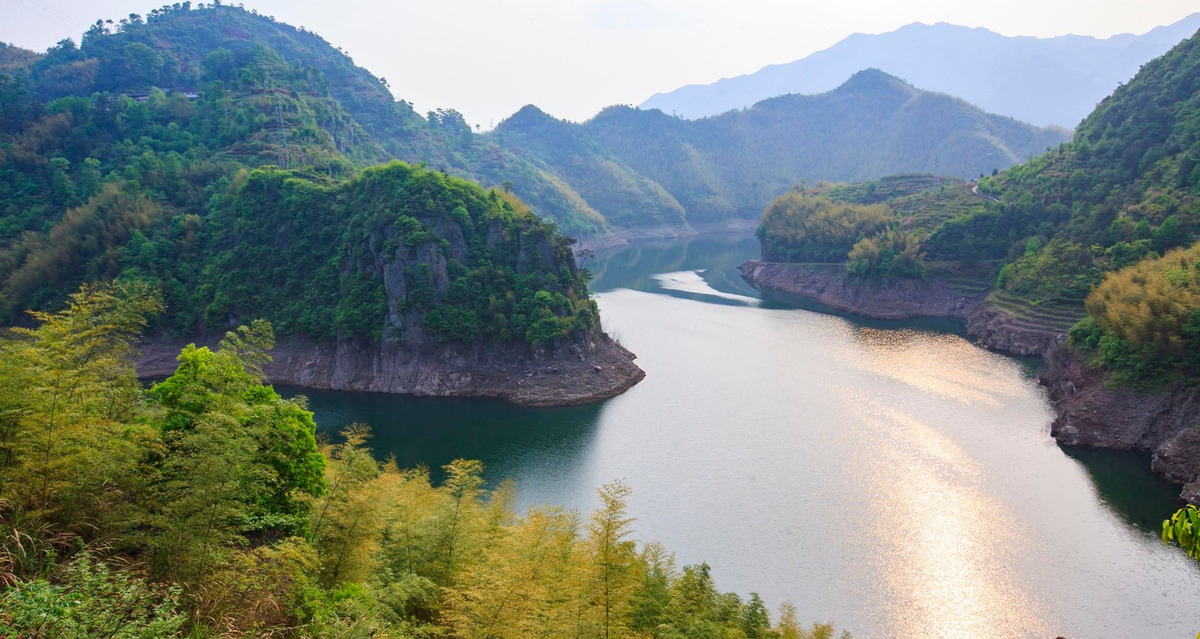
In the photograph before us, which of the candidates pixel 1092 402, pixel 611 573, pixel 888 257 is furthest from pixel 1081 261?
pixel 611 573

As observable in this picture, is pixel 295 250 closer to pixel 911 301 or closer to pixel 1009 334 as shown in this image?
pixel 1009 334

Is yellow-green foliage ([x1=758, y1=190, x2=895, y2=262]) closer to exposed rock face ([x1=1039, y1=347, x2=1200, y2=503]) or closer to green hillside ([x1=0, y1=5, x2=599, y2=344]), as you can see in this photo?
exposed rock face ([x1=1039, y1=347, x2=1200, y2=503])

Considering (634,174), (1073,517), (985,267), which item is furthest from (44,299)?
(634,174)

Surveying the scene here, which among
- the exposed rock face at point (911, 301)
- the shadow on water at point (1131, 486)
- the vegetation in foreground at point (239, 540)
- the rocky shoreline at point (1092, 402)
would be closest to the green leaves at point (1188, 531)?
the vegetation in foreground at point (239, 540)

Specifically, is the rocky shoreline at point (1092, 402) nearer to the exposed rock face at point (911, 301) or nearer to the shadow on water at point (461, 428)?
the exposed rock face at point (911, 301)

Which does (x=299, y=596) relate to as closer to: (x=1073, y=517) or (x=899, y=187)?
(x=1073, y=517)

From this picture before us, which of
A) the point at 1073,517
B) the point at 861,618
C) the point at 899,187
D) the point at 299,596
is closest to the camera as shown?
the point at 299,596
